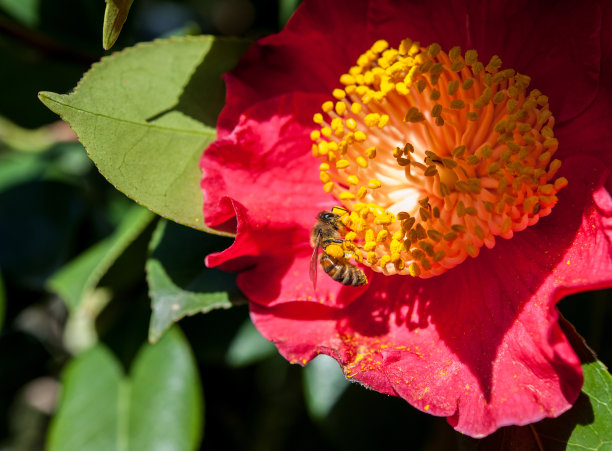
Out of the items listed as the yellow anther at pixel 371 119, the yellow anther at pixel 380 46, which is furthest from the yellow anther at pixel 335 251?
the yellow anther at pixel 380 46

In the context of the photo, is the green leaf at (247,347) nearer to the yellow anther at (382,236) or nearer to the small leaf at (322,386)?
the small leaf at (322,386)

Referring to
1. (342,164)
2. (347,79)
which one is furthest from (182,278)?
(347,79)

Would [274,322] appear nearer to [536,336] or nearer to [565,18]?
[536,336]

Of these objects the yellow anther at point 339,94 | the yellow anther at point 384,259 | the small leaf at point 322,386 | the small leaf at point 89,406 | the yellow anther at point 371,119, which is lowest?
the small leaf at point 89,406

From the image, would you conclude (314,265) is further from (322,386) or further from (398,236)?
(322,386)

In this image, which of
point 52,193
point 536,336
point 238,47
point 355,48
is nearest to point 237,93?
point 238,47

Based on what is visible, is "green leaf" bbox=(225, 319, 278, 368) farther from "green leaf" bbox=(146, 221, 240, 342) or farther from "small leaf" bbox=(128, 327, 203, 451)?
"green leaf" bbox=(146, 221, 240, 342)
